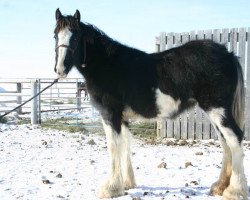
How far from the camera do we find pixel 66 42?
189 inches

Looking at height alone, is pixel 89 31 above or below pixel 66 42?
above

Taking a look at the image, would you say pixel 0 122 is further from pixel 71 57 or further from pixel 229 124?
pixel 229 124

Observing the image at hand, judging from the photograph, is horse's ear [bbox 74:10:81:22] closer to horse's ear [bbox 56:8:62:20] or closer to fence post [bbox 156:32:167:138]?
horse's ear [bbox 56:8:62:20]

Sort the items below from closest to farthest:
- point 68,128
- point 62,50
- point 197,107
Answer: point 62,50 → point 197,107 → point 68,128

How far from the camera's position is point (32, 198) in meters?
4.89

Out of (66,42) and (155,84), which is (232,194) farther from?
(66,42)

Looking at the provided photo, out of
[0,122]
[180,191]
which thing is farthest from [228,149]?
[0,122]

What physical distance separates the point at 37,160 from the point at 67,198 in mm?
2533

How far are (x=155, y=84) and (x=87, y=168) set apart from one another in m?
2.34

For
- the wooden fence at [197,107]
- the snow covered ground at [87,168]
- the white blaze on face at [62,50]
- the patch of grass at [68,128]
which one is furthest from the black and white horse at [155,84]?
the patch of grass at [68,128]

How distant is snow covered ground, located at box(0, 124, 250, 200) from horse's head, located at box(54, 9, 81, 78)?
63.7 inches

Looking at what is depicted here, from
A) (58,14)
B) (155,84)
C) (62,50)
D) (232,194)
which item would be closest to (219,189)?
(232,194)

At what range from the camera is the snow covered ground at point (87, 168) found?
5156 millimetres

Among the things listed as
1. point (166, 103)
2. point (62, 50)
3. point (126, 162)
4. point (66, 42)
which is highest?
point (66, 42)
